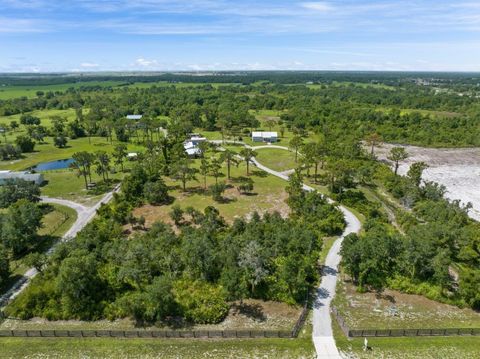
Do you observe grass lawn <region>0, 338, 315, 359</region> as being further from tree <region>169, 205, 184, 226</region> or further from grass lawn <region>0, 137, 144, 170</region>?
grass lawn <region>0, 137, 144, 170</region>

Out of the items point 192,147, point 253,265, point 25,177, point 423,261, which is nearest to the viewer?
point 253,265

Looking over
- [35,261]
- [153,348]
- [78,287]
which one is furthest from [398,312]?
[35,261]

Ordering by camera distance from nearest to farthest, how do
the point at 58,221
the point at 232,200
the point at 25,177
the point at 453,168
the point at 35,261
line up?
the point at 35,261 → the point at 58,221 → the point at 232,200 → the point at 25,177 → the point at 453,168

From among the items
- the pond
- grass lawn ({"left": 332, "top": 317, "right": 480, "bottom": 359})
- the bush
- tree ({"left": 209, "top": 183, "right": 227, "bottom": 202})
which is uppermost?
tree ({"left": 209, "top": 183, "right": 227, "bottom": 202})

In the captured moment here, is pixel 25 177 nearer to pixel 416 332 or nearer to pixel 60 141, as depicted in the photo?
pixel 60 141

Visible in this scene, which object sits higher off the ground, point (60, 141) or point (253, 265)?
point (60, 141)

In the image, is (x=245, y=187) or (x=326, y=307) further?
(x=245, y=187)

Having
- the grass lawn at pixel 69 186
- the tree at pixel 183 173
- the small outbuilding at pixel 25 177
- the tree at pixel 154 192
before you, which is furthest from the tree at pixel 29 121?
the tree at pixel 154 192

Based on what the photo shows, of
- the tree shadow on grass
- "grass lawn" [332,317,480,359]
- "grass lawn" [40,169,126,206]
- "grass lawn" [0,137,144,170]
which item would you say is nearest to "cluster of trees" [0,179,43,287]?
"grass lawn" [40,169,126,206]
